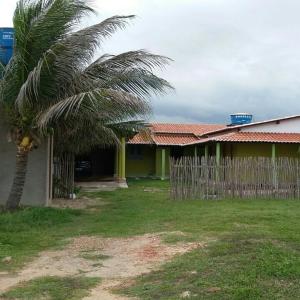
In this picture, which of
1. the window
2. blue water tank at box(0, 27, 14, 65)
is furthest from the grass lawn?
the window

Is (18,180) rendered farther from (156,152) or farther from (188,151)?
(188,151)

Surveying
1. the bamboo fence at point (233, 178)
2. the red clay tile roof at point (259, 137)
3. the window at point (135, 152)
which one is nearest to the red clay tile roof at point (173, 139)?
the window at point (135, 152)

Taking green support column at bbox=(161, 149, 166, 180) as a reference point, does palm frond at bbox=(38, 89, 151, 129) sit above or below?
above

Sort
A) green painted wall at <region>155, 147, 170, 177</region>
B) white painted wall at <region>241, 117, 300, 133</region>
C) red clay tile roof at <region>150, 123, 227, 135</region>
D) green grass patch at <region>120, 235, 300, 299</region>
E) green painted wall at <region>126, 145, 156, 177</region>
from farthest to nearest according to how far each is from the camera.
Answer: red clay tile roof at <region>150, 123, 227, 135</region>, green painted wall at <region>126, 145, 156, 177</region>, green painted wall at <region>155, 147, 170, 177</region>, white painted wall at <region>241, 117, 300, 133</region>, green grass patch at <region>120, 235, 300, 299</region>

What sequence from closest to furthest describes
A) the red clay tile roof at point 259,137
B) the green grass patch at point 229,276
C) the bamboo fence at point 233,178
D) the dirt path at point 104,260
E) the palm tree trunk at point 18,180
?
the green grass patch at point 229,276, the dirt path at point 104,260, the palm tree trunk at point 18,180, the bamboo fence at point 233,178, the red clay tile roof at point 259,137

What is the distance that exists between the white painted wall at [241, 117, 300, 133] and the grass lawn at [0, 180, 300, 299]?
8.96 m

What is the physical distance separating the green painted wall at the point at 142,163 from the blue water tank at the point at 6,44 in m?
21.7

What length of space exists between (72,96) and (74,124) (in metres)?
1.73

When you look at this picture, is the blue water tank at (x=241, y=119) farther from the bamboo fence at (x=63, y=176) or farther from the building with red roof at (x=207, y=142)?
the bamboo fence at (x=63, y=176)

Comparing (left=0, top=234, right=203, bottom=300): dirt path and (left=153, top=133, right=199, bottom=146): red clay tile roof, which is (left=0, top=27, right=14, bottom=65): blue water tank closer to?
(left=0, top=234, right=203, bottom=300): dirt path

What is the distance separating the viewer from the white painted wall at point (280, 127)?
27.5m

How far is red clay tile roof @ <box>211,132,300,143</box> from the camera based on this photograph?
2526 centimetres

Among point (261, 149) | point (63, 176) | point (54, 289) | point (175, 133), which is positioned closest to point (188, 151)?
point (175, 133)

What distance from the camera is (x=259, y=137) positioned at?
2623cm
